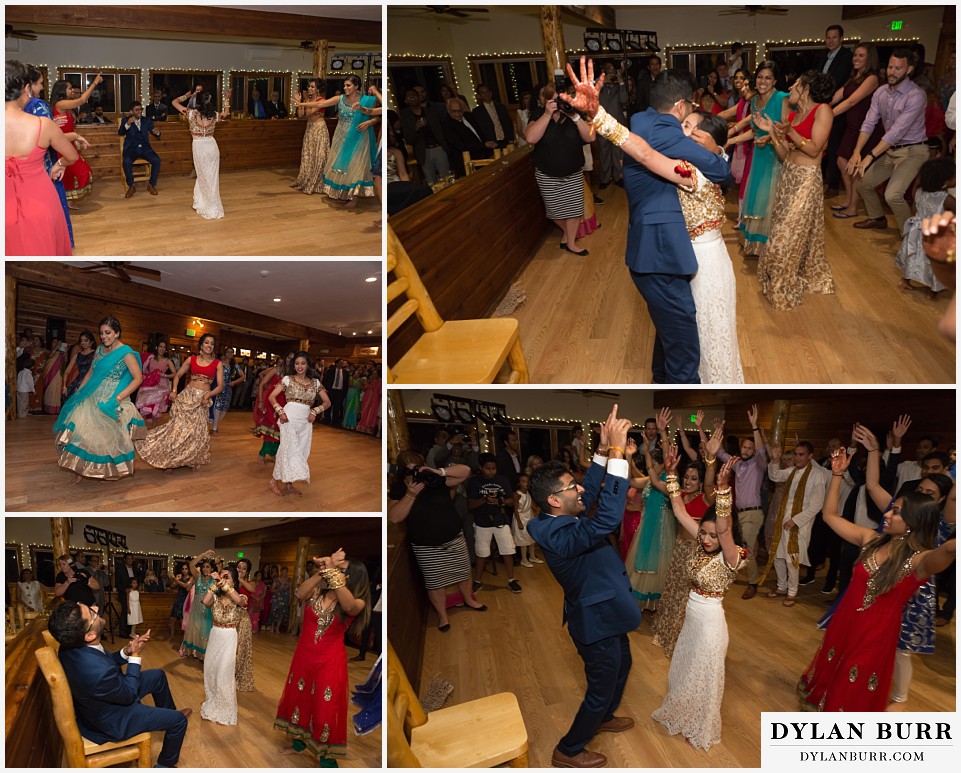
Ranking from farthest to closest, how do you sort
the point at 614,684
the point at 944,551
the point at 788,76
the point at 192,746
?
the point at 788,76, the point at 192,746, the point at 614,684, the point at 944,551

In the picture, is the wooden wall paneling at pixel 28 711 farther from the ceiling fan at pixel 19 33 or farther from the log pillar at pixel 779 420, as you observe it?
the log pillar at pixel 779 420

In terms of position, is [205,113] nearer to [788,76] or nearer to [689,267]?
[689,267]

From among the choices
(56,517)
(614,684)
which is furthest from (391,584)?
(56,517)

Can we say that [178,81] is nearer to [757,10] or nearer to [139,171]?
[139,171]

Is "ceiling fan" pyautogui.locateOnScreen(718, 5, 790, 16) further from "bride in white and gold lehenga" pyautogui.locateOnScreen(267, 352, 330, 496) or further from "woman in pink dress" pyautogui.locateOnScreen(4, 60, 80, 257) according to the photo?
"woman in pink dress" pyautogui.locateOnScreen(4, 60, 80, 257)

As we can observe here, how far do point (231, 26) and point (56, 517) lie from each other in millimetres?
2027

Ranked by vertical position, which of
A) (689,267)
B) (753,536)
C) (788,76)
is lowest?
(753,536)

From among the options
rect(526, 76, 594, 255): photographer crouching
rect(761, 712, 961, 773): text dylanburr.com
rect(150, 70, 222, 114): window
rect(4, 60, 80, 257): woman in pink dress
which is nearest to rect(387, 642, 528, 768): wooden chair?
rect(761, 712, 961, 773): text dylanburr.com

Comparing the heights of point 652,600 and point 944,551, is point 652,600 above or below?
below

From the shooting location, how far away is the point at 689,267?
2.63 metres

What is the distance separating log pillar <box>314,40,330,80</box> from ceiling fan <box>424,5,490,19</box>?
0.74 metres

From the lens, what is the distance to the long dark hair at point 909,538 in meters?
2.67

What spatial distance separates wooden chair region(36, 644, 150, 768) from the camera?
8.86 ft

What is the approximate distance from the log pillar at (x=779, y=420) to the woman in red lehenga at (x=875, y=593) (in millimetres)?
414
